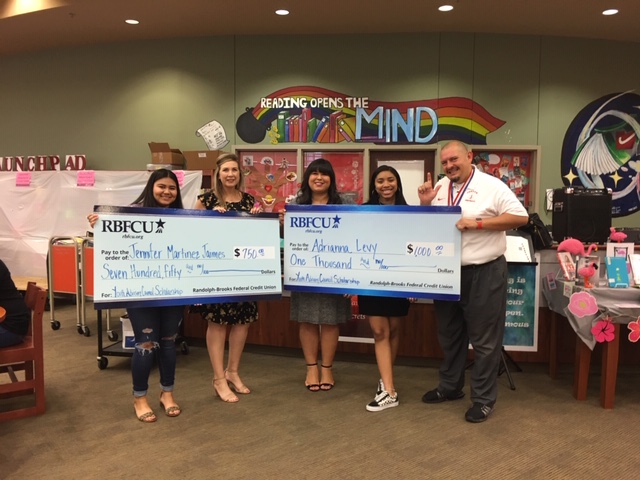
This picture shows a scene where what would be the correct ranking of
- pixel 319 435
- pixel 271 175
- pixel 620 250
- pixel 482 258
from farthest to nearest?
pixel 271 175
pixel 620 250
pixel 482 258
pixel 319 435

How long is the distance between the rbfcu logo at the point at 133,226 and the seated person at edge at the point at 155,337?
0.15 m

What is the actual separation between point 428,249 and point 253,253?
1.01 meters

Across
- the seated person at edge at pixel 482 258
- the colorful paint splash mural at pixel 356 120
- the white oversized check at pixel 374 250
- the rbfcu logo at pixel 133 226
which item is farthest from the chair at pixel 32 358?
the colorful paint splash mural at pixel 356 120

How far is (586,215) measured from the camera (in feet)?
11.1

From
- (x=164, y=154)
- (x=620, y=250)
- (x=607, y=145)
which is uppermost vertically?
(x=607, y=145)

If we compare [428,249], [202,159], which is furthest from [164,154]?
[428,249]

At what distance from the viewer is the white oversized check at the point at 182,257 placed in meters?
2.37

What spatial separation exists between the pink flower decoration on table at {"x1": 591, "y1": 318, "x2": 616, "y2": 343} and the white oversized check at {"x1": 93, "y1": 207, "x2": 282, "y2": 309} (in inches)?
73.3

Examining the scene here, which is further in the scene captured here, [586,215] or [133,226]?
[586,215]

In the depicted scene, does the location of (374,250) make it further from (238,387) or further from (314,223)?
(238,387)

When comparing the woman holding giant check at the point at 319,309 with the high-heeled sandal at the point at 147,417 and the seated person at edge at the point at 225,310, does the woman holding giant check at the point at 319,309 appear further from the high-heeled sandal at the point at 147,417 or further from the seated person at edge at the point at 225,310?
the high-heeled sandal at the point at 147,417

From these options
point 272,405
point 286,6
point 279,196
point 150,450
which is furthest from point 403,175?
point 150,450

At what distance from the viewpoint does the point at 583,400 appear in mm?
2799

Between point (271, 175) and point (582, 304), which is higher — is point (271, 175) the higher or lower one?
the higher one
